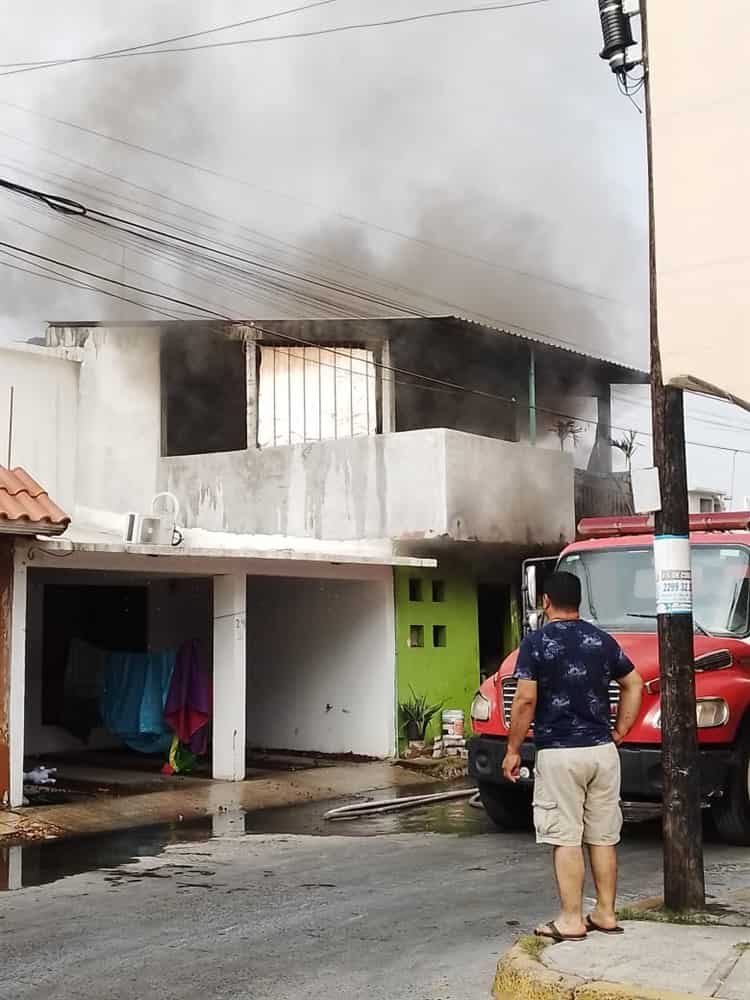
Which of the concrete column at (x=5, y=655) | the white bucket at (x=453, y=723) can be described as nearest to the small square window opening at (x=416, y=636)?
the white bucket at (x=453, y=723)

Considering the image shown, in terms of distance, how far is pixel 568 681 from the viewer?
17.9 feet

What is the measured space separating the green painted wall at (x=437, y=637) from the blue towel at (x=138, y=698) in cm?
286

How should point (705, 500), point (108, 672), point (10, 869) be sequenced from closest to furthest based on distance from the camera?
point (10, 869) < point (108, 672) < point (705, 500)

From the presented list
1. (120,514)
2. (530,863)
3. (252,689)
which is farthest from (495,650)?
(530,863)

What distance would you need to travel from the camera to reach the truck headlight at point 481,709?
9203 mm

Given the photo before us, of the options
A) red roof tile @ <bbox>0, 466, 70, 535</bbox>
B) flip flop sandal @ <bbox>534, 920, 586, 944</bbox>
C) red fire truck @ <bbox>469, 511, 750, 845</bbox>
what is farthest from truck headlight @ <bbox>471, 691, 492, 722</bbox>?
red roof tile @ <bbox>0, 466, 70, 535</bbox>

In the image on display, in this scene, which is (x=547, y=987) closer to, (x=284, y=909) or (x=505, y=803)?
(x=284, y=909)

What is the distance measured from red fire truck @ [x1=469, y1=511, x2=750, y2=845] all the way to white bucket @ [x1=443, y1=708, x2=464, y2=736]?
5.07 m

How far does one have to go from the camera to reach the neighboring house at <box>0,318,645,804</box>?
15.1 meters

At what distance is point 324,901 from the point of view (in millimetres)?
6898

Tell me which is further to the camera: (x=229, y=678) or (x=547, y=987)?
(x=229, y=678)

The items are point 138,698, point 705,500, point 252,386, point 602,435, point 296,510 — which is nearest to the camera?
point 138,698

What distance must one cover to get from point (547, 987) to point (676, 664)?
1.93 meters

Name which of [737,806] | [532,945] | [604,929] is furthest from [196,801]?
[532,945]
